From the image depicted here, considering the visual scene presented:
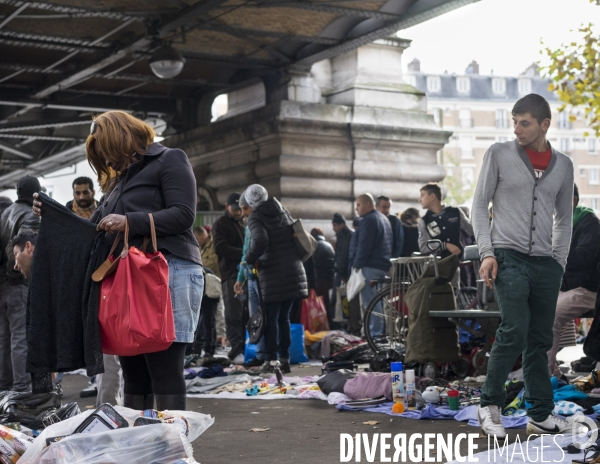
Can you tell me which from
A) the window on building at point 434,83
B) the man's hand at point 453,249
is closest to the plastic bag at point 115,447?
the man's hand at point 453,249

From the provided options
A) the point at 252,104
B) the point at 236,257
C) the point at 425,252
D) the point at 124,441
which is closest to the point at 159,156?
the point at 124,441

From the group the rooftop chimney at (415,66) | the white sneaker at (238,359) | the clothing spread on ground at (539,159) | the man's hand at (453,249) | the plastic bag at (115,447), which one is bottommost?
the white sneaker at (238,359)

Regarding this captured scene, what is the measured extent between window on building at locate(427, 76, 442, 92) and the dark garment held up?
9600 cm

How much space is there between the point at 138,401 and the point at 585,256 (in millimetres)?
4895

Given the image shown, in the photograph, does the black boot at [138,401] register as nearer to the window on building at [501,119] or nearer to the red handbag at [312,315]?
the red handbag at [312,315]

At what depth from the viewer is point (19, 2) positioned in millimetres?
13086

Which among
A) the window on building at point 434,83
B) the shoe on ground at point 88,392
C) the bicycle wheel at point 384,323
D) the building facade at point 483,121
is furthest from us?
the window on building at point 434,83

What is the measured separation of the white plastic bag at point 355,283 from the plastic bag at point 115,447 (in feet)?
28.2

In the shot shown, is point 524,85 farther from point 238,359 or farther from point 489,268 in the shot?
point 489,268

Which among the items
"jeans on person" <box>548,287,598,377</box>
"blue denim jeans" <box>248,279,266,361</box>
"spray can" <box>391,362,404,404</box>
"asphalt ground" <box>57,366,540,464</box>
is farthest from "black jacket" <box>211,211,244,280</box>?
"spray can" <box>391,362,404,404</box>

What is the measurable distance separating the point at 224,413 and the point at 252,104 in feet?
37.8

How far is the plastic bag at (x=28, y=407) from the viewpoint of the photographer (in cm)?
645

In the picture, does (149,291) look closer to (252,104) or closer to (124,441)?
(124,441)

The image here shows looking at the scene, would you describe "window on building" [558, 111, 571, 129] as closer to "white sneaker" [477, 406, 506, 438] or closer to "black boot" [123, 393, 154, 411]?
"white sneaker" [477, 406, 506, 438]
